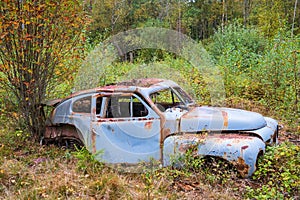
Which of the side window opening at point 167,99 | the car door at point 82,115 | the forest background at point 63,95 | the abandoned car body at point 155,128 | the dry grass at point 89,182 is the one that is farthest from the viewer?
the side window opening at point 167,99

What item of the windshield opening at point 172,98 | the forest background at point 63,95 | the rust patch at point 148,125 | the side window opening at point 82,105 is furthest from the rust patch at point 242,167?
the side window opening at point 82,105

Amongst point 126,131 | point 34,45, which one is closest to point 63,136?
point 126,131

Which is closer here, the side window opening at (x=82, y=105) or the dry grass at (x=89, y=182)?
the dry grass at (x=89, y=182)

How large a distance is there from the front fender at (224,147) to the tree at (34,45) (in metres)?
2.87

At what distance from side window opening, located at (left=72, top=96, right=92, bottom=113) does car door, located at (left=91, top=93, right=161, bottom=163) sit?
0.30 meters

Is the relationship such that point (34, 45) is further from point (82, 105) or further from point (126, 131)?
point (126, 131)

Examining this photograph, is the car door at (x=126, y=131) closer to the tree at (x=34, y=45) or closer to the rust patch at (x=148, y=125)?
the rust patch at (x=148, y=125)

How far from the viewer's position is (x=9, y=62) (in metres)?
5.39

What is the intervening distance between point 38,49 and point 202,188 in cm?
373

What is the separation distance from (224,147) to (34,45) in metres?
3.80

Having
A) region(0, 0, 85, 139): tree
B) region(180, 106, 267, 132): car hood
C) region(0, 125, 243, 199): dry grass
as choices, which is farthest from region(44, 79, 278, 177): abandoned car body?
region(0, 0, 85, 139): tree

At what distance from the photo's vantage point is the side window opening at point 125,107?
15.6 feet

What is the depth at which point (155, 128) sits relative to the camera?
4.52 meters

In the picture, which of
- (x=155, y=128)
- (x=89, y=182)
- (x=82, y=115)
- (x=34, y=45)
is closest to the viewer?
(x=89, y=182)
